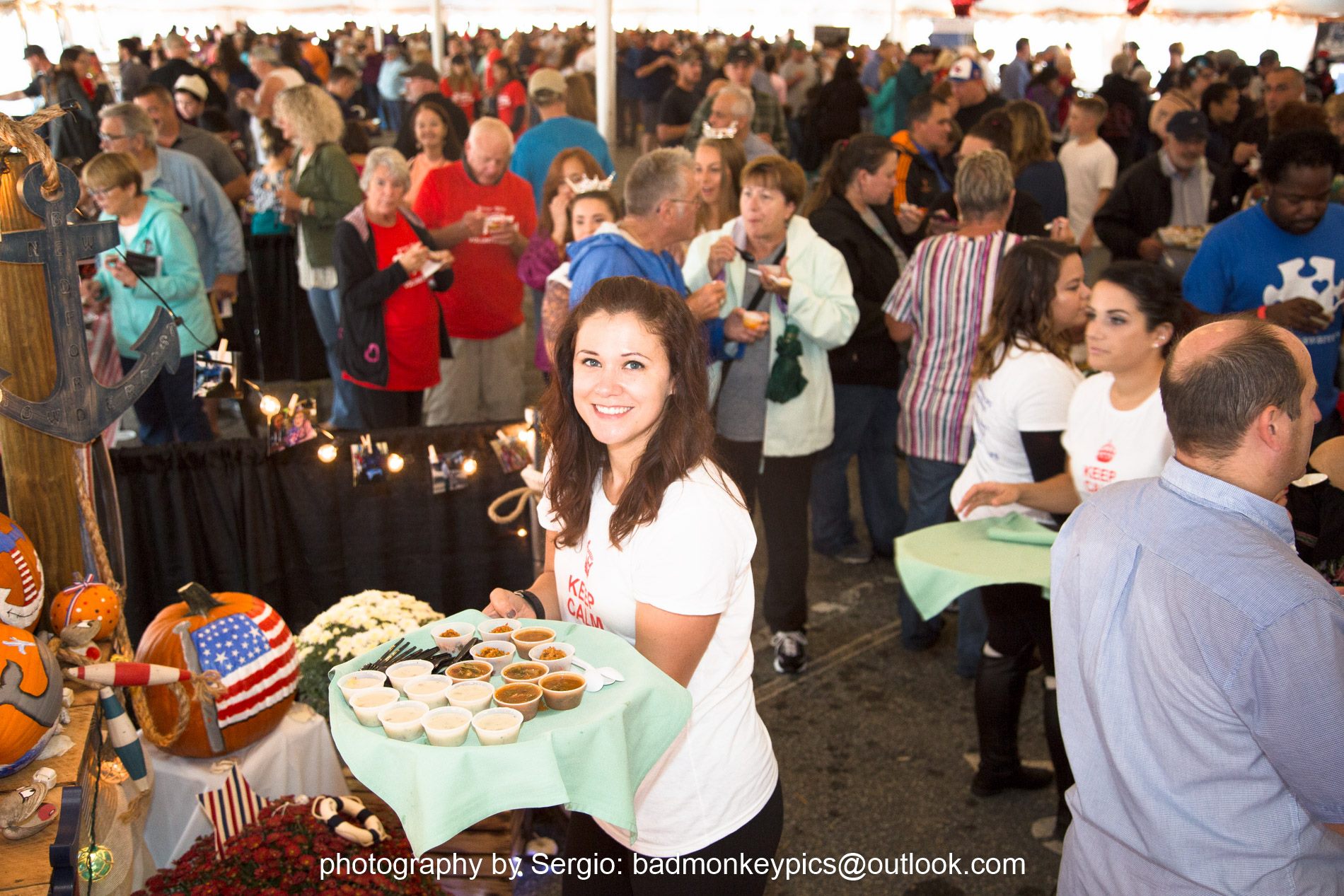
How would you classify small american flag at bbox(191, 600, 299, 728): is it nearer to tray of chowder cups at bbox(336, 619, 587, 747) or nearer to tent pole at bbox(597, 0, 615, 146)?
tray of chowder cups at bbox(336, 619, 587, 747)

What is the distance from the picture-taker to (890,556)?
523cm

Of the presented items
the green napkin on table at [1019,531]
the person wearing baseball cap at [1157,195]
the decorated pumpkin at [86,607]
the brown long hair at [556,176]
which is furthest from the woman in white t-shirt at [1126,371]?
the person wearing baseball cap at [1157,195]

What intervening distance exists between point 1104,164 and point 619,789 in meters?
6.34

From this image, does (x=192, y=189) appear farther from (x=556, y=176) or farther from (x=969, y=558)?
(x=969, y=558)

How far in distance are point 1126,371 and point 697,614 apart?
5.28 ft

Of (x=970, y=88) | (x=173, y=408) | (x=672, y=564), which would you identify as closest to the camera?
(x=672, y=564)

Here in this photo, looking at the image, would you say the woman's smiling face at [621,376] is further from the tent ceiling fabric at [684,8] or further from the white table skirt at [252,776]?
the tent ceiling fabric at [684,8]

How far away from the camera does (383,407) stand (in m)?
4.95

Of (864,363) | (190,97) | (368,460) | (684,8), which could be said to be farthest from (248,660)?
(684,8)

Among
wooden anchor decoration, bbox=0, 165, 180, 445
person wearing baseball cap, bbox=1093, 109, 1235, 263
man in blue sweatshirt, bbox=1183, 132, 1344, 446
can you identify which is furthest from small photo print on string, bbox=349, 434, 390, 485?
person wearing baseball cap, bbox=1093, 109, 1235, 263

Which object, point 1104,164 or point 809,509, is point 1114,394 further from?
point 1104,164

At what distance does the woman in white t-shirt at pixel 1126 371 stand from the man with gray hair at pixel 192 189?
408 centimetres

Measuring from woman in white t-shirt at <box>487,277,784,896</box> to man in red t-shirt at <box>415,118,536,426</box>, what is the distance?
136 inches

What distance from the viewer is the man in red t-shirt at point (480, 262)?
543 cm
